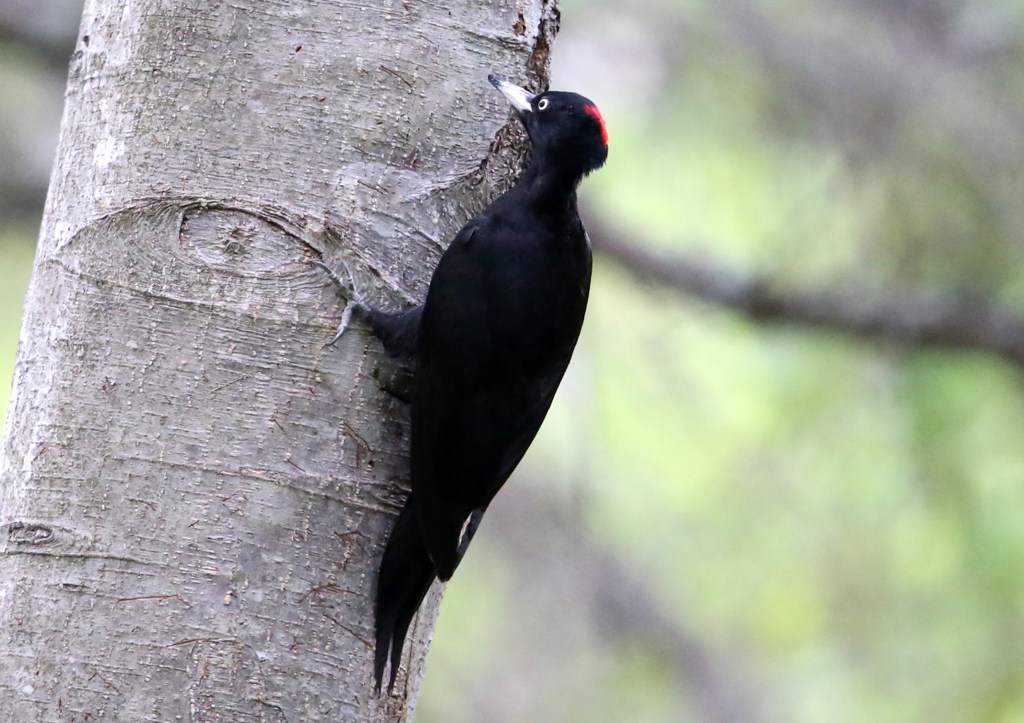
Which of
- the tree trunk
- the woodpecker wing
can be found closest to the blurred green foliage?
the woodpecker wing

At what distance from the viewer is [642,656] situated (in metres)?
6.30

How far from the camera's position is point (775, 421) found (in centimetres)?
496

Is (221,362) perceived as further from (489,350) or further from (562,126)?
(562,126)

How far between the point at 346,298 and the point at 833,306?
285 centimetres

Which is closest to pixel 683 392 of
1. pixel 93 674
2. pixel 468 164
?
pixel 468 164

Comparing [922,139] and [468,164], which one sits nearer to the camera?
[468,164]

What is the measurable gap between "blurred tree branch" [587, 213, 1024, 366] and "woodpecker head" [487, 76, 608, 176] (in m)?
1.91

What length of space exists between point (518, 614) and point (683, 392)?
1640 mm

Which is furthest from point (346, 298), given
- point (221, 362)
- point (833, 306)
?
point (833, 306)

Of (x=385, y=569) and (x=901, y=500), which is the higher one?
(x=385, y=569)

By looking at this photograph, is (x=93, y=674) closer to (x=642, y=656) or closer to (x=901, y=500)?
(x=901, y=500)

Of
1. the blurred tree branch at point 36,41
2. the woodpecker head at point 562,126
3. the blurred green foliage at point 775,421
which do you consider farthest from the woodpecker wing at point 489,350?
the blurred tree branch at point 36,41

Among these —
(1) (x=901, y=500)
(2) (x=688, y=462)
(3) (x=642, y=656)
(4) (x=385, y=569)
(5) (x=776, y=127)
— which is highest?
(5) (x=776, y=127)

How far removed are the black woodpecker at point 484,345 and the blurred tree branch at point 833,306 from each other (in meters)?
2.05
